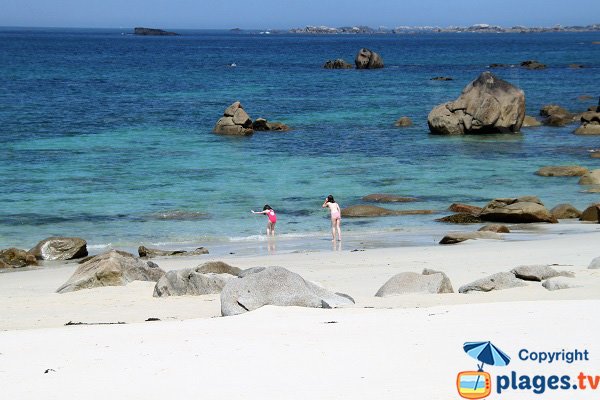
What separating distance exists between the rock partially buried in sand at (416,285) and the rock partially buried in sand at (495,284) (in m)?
0.26

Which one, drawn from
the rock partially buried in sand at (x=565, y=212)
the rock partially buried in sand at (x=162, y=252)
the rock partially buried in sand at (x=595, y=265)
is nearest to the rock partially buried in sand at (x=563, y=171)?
the rock partially buried in sand at (x=565, y=212)

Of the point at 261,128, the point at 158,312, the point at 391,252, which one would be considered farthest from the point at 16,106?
the point at 158,312

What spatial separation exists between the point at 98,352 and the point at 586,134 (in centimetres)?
3693

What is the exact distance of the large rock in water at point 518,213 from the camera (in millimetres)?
22516

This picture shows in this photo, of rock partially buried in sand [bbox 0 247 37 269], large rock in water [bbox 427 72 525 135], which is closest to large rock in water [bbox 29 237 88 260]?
rock partially buried in sand [bbox 0 247 37 269]

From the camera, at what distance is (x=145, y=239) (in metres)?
21.6

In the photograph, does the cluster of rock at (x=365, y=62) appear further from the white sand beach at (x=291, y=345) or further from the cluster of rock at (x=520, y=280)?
the white sand beach at (x=291, y=345)

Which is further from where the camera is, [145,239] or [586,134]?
[586,134]

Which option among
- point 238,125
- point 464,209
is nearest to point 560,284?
point 464,209

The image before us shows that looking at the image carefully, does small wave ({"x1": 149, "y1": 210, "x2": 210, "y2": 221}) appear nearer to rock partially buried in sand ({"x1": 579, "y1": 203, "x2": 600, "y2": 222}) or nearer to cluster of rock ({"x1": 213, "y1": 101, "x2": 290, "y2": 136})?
rock partially buried in sand ({"x1": 579, "y1": 203, "x2": 600, "y2": 222})

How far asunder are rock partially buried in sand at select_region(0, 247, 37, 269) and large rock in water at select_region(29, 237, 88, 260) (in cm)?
44

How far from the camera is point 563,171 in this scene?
1209 inches

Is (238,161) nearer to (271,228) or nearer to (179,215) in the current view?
(179,215)

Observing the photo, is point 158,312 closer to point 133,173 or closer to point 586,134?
point 133,173
